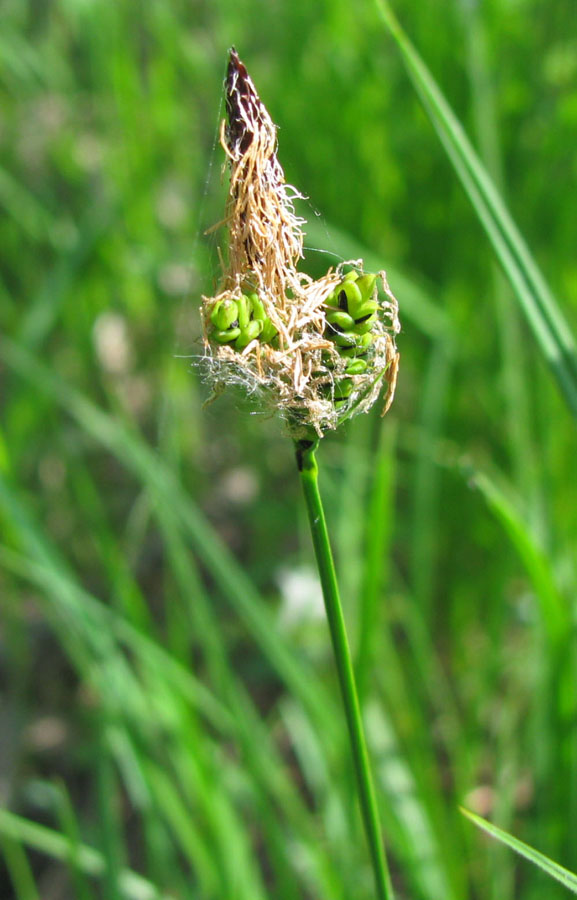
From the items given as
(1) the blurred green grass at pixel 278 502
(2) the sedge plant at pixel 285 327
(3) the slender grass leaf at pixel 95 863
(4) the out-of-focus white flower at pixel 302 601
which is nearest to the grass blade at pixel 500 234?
(1) the blurred green grass at pixel 278 502

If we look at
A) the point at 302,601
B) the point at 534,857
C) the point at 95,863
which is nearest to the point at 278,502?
the point at 302,601

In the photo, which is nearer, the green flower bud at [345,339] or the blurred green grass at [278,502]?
the green flower bud at [345,339]

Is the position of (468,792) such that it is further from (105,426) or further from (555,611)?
(105,426)

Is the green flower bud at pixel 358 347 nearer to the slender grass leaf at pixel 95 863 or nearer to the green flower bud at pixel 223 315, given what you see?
the green flower bud at pixel 223 315

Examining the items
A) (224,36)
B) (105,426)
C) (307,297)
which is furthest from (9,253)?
(307,297)

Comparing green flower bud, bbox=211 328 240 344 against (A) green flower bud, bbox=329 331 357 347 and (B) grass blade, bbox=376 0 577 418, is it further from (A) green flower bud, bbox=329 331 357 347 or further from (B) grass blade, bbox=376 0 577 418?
(B) grass blade, bbox=376 0 577 418

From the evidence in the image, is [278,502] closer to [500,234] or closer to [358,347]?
[500,234]

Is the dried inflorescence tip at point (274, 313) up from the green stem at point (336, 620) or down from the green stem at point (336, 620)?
up
